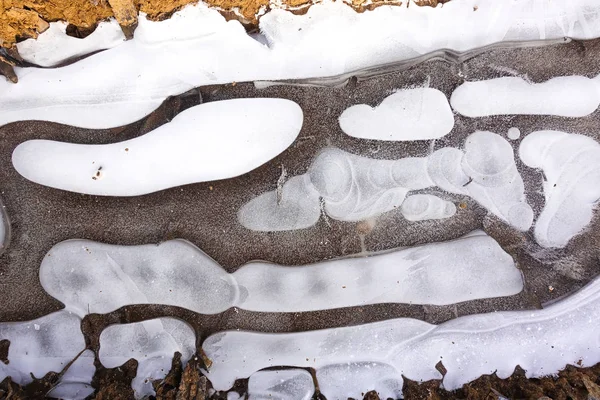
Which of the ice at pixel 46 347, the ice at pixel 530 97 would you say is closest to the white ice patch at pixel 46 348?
the ice at pixel 46 347

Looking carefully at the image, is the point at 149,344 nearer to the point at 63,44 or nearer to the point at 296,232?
the point at 296,232

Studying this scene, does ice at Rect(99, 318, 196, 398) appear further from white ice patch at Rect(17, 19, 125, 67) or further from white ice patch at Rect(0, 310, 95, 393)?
white ice patch at Rect(17, 19, 125, 67)

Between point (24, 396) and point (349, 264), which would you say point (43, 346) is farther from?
point (349, 264)

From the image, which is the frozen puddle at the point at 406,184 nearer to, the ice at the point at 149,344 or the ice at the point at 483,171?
the ice at the point at 483,171

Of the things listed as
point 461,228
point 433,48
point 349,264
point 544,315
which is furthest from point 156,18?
point 544,315

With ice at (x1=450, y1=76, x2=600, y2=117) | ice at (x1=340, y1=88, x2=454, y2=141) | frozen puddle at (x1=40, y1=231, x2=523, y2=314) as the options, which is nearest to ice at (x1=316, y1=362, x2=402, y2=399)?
frozen puddle at (x1=40, y1=231, x2=523, y2=314)
